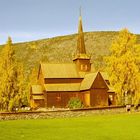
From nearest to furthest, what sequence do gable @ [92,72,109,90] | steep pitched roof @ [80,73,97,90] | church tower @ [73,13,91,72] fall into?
gable @ [92,72,109,90] < steep pitched roof @ [80,73,97,90] < church tower @ [73,13,91,72]

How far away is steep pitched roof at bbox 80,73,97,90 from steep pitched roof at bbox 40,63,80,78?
8.29 ft

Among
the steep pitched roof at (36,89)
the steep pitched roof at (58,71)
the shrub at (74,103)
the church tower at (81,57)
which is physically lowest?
the shrub at (74,103)

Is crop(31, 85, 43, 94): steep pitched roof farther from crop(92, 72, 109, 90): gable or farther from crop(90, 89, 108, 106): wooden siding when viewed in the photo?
crop(92, 72, 109, 90): gable

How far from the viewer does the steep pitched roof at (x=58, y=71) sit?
3149 inches

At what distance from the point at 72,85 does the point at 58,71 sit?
15.1 feet

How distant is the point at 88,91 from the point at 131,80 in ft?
60.9

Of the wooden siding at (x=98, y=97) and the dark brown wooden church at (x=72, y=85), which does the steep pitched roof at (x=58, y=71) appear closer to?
the dark brown wooden church at (x=72, y=85)

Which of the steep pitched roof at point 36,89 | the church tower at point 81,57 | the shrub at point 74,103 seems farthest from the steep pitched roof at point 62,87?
the church tower at point 81,57

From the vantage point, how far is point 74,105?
7362 centimetres

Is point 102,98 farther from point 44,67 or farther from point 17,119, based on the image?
point 17,119

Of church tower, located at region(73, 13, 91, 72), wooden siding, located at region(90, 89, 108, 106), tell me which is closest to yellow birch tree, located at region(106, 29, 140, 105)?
wooden siding, located at region(90, 89, 108, 106)

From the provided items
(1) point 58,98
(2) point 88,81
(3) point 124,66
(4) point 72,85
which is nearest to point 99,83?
(2) point 88,81

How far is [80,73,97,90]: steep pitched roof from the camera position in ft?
248

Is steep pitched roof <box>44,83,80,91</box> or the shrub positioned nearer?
the shrub
